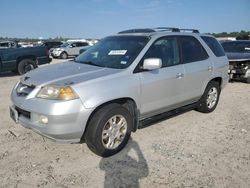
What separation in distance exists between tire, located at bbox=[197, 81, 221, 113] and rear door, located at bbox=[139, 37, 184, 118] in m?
1.01

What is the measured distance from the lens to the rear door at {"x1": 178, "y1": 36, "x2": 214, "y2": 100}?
501cm

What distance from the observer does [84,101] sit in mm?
3455

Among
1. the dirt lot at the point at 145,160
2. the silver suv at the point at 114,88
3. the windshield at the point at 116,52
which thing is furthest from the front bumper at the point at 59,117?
the windshield at the point at 116,52

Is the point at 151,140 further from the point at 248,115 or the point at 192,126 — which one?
the point at 248,115

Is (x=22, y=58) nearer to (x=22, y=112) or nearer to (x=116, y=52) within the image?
(x=116, y=52)

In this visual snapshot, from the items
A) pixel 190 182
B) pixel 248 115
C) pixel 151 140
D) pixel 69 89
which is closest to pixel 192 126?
pixel 151 140

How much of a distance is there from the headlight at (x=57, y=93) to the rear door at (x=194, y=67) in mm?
2358

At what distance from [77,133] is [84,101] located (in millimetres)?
443

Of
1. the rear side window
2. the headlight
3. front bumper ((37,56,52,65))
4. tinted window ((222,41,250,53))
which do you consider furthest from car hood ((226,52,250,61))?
front bumper ((37,56,52,65))

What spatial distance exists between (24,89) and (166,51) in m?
2.43

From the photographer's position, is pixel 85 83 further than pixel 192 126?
No

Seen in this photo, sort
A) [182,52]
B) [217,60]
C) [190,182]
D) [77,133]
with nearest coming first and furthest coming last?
[190,182] < [77,133] < [182,52] < [217,60]

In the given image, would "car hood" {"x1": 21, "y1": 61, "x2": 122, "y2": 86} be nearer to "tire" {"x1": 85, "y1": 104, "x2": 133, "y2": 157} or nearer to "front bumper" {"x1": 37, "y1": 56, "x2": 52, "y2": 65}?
"tire" {"x1": 85, "y1": 104, "x2": 133, "y2": 157}

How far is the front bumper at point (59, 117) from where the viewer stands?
132 inches
